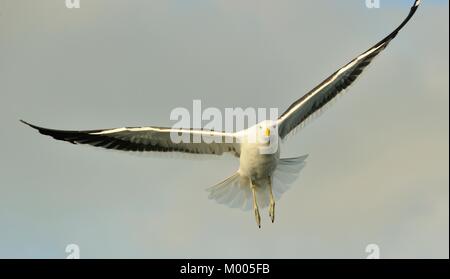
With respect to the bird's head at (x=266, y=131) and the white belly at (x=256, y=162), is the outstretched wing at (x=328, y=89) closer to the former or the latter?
the bird's head at (x=266, y=131)

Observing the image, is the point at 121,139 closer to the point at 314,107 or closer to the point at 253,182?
the point at 253,182

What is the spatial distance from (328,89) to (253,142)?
1.36 meters

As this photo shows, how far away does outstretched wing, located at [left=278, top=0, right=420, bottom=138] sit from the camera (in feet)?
26.7

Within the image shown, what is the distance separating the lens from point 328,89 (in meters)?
8.40

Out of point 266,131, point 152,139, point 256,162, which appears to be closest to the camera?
point 266,131

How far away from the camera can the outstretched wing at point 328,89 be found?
26.7 feet

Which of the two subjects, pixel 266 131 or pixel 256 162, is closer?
pixel 266 131

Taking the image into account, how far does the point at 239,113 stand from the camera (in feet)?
27.7

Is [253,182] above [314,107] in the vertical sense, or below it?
below

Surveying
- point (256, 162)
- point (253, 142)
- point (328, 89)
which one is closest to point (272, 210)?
point (256, 162)

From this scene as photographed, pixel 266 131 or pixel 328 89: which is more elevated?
pixel 328 89

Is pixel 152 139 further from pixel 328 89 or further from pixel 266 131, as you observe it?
pixel 328 89
